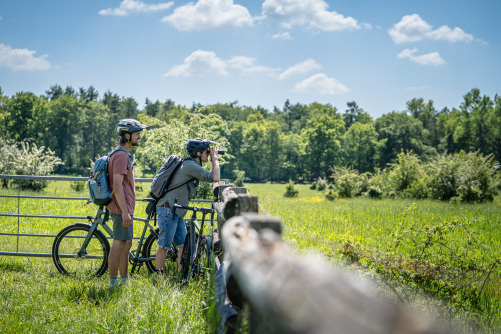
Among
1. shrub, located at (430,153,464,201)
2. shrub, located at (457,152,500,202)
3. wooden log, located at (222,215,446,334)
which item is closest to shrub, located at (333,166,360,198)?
shrub, located at (430,153,464,201)

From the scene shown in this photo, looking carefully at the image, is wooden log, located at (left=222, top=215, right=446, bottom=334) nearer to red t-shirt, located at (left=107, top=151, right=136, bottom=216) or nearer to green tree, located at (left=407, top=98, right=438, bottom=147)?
red t-shirt, located at (left=107, top=151, right=136, bottom=216)

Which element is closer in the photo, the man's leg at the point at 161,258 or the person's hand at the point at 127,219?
the person's hand at the point at 127,219

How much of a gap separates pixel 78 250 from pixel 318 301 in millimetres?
5800

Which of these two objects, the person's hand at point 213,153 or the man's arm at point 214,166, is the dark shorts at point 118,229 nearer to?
the man's arm at point 214,166


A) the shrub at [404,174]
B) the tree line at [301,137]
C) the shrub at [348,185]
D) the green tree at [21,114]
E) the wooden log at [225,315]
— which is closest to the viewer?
the wooden log at [225,315]

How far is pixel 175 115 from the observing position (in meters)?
94.2

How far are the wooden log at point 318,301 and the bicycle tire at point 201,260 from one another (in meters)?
3.69

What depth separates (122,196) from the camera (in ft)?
16.0

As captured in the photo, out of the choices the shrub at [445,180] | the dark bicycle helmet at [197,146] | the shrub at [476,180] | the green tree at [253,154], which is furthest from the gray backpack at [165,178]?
the green tree at [253,154]

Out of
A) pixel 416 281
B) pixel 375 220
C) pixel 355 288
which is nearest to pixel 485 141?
pixel 375 220

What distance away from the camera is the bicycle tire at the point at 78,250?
5.79m

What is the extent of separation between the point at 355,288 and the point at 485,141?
268 feet

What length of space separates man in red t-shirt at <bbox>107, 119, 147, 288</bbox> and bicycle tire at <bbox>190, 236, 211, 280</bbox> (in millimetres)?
859

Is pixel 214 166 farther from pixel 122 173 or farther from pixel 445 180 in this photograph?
pixel 445 180
